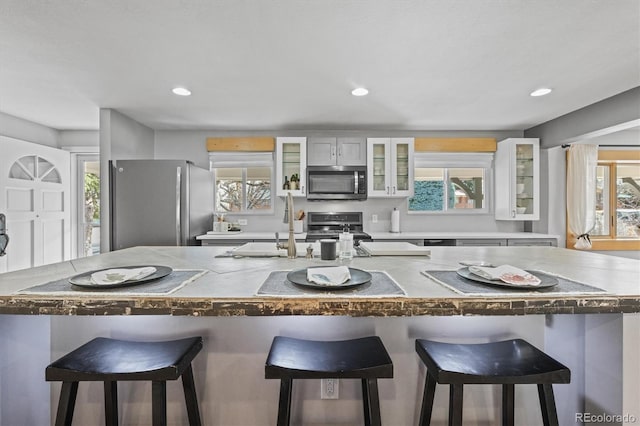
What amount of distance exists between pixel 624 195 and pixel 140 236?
594cm

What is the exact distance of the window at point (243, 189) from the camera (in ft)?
14.2

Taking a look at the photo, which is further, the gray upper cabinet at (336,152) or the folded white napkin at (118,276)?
the gray upper cabinet at (336,152)

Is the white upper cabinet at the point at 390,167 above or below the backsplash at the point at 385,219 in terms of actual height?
above

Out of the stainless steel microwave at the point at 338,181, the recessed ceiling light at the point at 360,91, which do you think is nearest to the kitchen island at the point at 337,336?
the recessed ceiling light at the point at 360,91

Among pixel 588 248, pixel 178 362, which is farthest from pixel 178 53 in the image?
pixel 588 248

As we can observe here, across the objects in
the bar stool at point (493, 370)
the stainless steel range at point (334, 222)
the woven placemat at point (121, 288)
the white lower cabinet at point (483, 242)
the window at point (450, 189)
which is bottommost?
the bar stool at point (493, 370)

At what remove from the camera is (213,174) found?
425 cm

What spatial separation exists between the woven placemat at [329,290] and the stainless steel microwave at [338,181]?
2815 millimetres

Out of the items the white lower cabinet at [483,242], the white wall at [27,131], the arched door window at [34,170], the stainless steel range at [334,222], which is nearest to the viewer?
the arched door window at [34,170]

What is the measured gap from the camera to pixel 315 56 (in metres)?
2.20

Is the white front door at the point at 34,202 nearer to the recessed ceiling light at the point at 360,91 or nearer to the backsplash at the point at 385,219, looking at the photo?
the backsplash at the point at 385,219

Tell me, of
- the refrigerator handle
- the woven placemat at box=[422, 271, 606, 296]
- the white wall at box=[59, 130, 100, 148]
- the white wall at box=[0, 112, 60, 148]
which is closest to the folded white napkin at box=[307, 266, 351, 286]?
the woven placemat at box=[422, 271, 606, 296]

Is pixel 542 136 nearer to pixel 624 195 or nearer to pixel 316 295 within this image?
pixel 624 195

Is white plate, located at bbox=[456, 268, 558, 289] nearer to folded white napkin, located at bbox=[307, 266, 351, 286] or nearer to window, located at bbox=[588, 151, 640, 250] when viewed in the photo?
folded white napkin, located at bbox=[307, 266, 351, 286]
